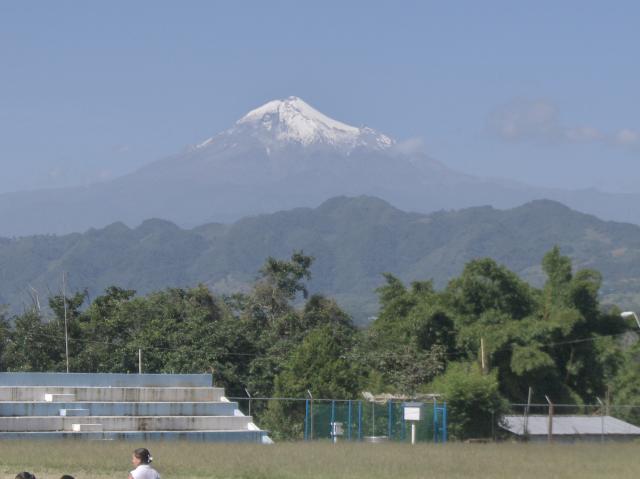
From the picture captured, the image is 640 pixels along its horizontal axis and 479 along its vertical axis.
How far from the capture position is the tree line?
60250 millimetres

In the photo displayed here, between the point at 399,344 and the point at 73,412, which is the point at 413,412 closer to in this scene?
the point at 73,412

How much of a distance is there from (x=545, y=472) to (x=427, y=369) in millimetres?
25745

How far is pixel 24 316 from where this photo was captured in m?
68.1

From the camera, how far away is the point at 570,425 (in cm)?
5678

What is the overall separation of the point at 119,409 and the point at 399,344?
19676 millimetres

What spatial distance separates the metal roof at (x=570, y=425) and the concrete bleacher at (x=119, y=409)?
40.8ft

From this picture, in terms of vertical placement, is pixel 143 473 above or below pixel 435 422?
above

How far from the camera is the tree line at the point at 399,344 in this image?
198ft

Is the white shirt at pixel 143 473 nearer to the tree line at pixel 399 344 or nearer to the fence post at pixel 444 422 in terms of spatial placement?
the fence post at pixel 444 422

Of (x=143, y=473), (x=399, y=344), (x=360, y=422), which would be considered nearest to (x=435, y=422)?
(x=360, y=422)

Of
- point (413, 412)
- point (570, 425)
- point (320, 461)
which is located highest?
point (413, 412)

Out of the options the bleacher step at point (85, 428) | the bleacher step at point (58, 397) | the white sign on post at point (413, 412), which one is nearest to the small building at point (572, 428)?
the white sign on post at point (413, 412)

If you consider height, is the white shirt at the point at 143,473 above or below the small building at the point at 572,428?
above

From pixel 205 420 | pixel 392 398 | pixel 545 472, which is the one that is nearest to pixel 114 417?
pixel 205 420
